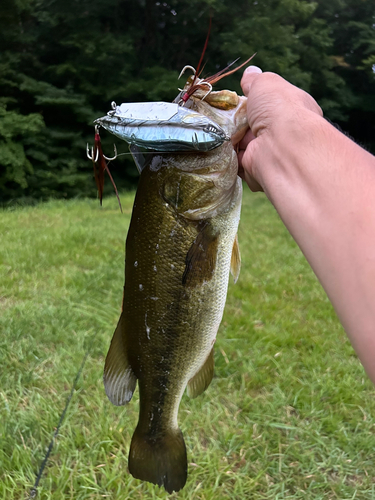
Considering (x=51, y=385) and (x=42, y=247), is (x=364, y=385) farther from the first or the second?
(x=42, y=247)

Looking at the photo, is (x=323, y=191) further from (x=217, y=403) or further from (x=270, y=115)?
(x=217, y=403)

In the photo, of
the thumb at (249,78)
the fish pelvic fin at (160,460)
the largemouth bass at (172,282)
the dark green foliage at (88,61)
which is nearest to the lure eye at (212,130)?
the largemouth bass at (172,282)

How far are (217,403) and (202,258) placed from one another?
1469 millimetres

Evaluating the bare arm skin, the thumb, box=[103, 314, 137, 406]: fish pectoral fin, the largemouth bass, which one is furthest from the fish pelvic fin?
the thumb

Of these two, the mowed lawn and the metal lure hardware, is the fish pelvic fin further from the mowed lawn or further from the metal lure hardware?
the metal lure hardware

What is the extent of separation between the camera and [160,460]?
1334mm

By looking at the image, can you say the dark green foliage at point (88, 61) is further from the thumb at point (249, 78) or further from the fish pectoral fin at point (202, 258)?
the fish pectoral fin at point (202, 258)

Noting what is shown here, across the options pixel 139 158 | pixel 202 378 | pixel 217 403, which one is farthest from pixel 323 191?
pixel 217 403

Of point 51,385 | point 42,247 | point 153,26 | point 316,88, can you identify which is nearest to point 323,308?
point 51,385

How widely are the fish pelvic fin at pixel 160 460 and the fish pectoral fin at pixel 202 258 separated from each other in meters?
0.57

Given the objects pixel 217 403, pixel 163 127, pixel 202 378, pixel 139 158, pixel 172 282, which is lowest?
pixel 217 403

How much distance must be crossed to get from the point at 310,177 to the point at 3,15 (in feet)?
40.9

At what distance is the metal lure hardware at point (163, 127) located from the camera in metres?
1.08

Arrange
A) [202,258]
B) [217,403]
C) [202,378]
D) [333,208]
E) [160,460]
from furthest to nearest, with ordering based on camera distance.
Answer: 1. [217,403]
2. [202,378]
3. [160,460]
4. [202,258]
5. [333,208]
